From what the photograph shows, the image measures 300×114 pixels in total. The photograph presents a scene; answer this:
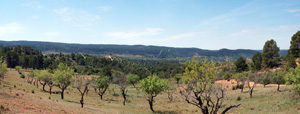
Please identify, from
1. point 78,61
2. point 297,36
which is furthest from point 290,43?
point 78,61

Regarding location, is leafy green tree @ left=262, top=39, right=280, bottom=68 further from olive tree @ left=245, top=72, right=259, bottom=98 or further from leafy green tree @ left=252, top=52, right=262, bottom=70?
olive tree @ left=245, top=72, right=259, bottom=98

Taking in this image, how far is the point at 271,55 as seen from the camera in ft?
325

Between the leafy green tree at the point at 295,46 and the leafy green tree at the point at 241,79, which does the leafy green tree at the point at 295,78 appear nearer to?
the leafy green tree at the point at 241,79

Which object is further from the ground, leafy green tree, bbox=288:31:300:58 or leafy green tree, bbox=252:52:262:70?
leafy green tree, bbox=288:31:300:58

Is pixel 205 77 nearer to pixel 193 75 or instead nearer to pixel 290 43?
pixel 193 75

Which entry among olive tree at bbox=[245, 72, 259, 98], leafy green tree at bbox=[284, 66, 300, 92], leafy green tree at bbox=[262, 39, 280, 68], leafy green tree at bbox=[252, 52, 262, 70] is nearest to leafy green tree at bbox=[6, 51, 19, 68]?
olive tree at bbox=[245, 72, 259, 98]

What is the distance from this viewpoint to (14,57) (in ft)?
465

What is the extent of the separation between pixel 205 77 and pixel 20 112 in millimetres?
20370

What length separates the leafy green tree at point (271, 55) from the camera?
96.8m

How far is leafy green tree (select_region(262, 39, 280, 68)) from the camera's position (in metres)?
96.8

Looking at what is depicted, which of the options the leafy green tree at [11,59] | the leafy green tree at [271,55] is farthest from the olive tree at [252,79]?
the leafy green tree at [11,59]

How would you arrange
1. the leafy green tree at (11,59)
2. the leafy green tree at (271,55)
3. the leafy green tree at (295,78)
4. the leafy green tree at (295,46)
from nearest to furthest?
the leafy green tree at (295,78)
the leafy green tree at (295,46)
the leafy green tree at (271,55)
the leafy green tree at (11,59)

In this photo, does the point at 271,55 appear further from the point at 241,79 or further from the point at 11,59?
the point at 11,59

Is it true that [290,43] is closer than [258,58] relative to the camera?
Yes
